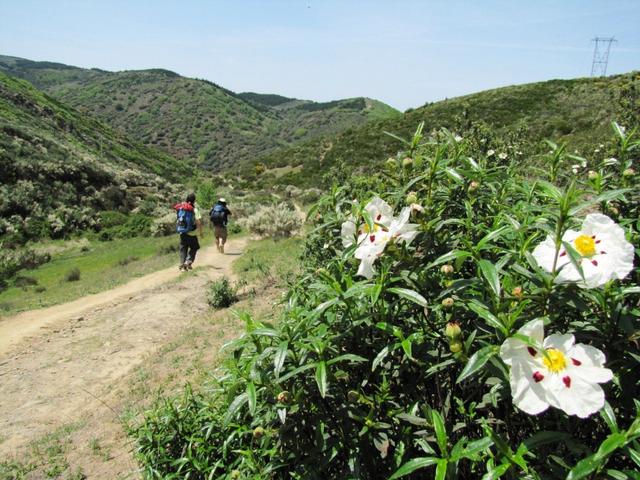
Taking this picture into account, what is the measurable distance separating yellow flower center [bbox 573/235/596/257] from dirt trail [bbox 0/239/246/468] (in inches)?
228

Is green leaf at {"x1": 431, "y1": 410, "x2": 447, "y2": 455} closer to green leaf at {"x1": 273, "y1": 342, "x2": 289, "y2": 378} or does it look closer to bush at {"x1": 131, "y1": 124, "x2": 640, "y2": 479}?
bush at {"x1": 131, "y1": 124, "x2": 640, "y2": 479}

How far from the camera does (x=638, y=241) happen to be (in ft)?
5.59

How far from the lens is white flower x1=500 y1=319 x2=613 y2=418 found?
3.95ft

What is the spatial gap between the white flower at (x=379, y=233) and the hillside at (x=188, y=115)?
3014 inches

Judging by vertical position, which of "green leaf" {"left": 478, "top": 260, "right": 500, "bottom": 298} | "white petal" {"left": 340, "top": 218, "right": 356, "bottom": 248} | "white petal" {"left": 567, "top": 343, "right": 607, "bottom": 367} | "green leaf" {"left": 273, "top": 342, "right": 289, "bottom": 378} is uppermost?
"white petal" {"left": 340, "top": 218, "right": 356, "bottom": 248}

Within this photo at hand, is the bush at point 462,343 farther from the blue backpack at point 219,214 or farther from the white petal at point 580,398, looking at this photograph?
the blue backpack at point 219,214

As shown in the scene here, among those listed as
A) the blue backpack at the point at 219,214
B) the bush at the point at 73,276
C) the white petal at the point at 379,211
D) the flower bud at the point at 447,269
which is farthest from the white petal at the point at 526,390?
the bush at the point at 73,276

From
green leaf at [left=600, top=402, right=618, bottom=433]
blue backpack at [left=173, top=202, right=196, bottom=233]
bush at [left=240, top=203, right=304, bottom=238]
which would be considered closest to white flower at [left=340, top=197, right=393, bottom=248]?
green leaf at [left=600, top=402, right=618, bottom=433]

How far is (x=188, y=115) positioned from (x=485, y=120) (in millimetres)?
78033

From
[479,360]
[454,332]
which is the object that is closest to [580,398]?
[479,360]

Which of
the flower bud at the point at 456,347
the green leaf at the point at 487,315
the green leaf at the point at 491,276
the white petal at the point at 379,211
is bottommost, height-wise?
the flower bud at the point at 456,347

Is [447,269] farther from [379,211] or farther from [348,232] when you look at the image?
[348,232]

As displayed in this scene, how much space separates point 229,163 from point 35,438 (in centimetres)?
7972

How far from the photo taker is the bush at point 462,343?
49.9 inches
